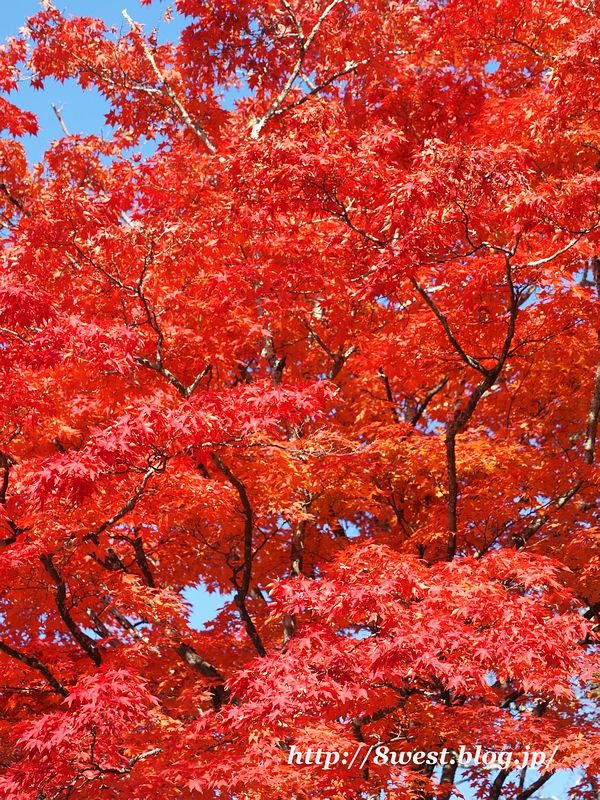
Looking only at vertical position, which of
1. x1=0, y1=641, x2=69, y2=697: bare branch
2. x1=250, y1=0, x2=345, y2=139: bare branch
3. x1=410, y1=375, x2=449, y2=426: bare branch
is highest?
x1=250, y1=0, x2=345, y2=139: bare branch

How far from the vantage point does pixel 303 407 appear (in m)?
6.97

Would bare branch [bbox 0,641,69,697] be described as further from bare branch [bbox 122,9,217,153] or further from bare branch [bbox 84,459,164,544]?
bare branch [bbox 122,9,217,153]

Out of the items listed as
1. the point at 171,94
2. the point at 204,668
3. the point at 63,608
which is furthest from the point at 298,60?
the point at 204,668

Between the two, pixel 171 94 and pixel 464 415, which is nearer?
pixel 464 415

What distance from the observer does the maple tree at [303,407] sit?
6.39 m

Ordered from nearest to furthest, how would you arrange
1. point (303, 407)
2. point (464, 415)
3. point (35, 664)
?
point (303, 407)
point (35, 664)
point (464, 415)

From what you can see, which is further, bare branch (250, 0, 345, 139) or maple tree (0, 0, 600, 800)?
bare branch (250, 0, 345, 139)

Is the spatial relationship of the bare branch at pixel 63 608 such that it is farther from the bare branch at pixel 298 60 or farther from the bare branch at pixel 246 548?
the bare branch at pixel 298 60

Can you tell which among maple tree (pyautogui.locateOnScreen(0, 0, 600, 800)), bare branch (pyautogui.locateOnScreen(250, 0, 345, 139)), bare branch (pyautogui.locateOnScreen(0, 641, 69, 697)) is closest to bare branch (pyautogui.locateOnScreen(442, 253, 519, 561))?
maple tree (pyautogui.locateOnScreen(0, 0, 600, 800))

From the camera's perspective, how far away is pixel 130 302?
9.01 metres

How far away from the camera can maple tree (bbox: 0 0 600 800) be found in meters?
6.39

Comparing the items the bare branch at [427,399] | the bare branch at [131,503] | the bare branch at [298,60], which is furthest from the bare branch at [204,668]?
the bare branch at [298,60]

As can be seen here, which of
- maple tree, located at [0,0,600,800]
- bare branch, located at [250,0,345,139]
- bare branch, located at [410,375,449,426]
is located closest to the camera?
maple tree, located at [0,0,600,800]

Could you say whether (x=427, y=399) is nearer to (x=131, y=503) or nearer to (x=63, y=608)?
(x=131, y=503)
